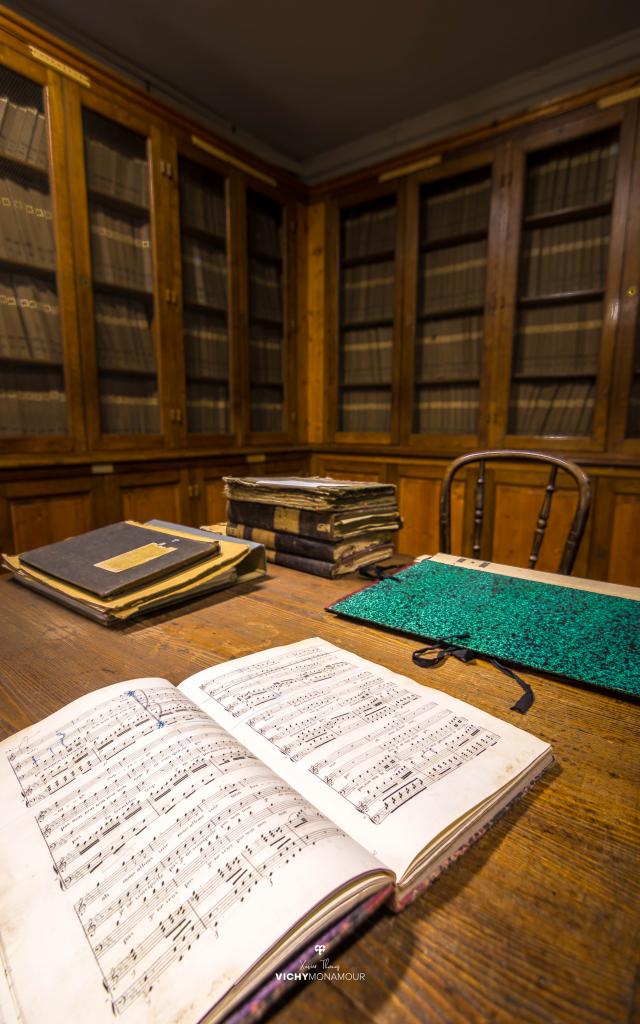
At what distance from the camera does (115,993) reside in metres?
0.25

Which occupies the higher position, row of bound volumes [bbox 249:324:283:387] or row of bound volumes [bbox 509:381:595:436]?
row of bound volumes [bbox 249:324:283:387]

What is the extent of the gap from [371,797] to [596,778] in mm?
207

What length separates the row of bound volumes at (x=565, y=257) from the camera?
8.31ft

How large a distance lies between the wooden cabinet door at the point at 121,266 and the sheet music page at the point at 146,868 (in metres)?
2.23

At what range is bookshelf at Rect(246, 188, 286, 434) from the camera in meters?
3.08

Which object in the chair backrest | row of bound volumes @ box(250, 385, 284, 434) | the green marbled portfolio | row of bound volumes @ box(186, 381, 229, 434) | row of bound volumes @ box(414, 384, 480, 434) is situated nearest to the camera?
the green marbled portfolio

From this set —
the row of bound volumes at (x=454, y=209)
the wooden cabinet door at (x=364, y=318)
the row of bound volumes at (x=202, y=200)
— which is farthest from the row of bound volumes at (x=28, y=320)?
the row of bound volumes at (x=454, y=209)

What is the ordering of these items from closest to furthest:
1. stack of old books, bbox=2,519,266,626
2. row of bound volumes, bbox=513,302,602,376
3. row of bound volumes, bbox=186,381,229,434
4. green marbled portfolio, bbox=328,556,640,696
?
green marbled portfolio, bbox=328,556,640,696 < stack of old books, bbox=2,519,266,626 < row of bound volumes, bbox=513,302,602,376 < row of bound volumes, bbox=186,381,229,434

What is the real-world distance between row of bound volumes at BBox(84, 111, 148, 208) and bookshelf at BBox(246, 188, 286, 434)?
28.9 inches

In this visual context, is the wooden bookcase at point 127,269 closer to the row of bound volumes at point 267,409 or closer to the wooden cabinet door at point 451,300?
the row of bound volumes at point 267,409

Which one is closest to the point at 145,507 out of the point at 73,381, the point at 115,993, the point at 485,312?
the point at 73,381

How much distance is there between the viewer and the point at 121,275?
7.97 ft

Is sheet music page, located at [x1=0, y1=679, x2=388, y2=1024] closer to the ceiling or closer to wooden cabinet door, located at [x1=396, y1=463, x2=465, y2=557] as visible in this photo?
wooden cabinet door, located at [x1=396, y1=463, x2=465, y2=557]

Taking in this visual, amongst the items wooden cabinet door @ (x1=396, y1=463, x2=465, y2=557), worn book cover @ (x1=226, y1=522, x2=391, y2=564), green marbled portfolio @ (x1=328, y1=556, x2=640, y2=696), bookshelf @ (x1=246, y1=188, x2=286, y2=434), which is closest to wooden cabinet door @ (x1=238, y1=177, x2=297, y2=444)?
bookshelf @ (x1=246, y1=188, x2=286, y2=434)
